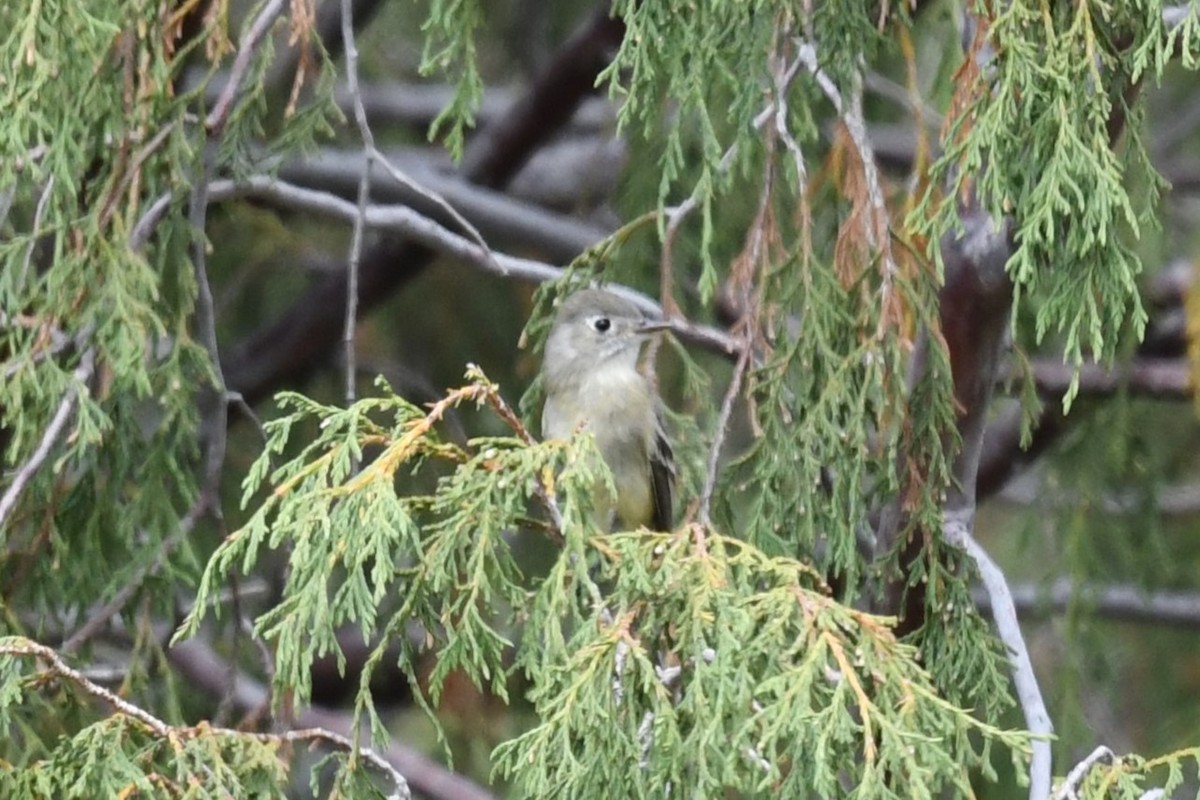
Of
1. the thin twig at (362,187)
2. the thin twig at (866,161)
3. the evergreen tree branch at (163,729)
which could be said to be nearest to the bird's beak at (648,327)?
the thin twig at (362,187)

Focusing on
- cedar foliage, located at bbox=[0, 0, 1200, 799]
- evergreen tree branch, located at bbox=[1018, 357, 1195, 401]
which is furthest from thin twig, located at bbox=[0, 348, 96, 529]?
evergreen tree branch, located at bbox=[1018, 357, 1195, 401]

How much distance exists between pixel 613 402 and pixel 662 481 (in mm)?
239

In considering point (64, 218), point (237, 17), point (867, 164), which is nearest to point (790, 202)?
point (867, 164)

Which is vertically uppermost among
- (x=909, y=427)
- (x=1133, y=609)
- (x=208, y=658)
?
(x=909, y=427)

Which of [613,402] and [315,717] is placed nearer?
[613,402]

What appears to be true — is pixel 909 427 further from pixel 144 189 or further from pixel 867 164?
pixel 144 189

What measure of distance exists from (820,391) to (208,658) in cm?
288

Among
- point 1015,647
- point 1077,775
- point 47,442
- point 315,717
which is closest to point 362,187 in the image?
point 47,442

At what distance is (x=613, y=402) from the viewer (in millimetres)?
5020

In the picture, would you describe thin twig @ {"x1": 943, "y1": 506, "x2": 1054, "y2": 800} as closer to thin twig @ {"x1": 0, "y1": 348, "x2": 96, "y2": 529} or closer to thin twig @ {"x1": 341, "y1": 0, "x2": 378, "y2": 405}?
thin twig @ {"x1": 341, "y1": 0, "x2": 378, "y2": 405}

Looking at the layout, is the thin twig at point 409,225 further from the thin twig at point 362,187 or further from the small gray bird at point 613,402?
the small gray bird at point 613,402

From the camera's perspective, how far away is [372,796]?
2.96 metres

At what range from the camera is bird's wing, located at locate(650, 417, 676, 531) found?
494cm

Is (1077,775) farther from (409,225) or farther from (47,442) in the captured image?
(409,225)
